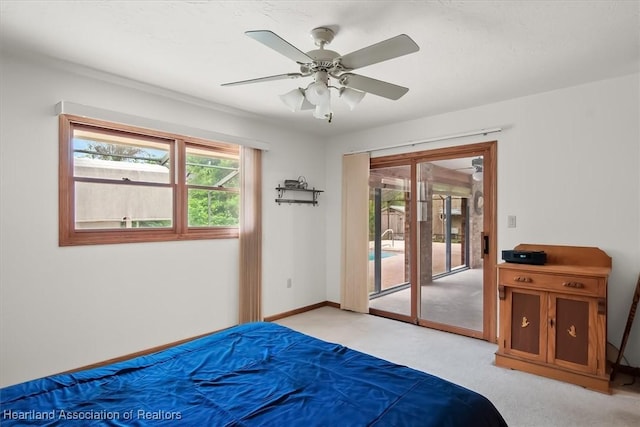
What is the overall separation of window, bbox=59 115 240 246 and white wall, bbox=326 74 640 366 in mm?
2905

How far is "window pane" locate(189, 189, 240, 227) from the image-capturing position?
3.64 meters

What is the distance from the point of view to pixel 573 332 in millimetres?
2639

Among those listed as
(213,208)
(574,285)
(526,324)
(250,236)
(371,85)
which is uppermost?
(371,85)

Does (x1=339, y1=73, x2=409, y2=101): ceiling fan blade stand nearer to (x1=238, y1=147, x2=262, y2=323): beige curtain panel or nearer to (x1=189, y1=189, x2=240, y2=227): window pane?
(x1=238, y1=147, x2=262, y2=323): beige curtain panel

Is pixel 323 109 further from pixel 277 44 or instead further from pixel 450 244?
pixel 450 244

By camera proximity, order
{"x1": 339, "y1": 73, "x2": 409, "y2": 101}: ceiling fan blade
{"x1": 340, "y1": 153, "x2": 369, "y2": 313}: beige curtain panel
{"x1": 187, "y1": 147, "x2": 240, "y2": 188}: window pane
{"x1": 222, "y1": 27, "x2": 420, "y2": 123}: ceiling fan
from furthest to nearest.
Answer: {"x1": 340, "y1": 153, "x2": 369, "y2": 313}: beige curtain panel < {"x1": 187, "y1": 147, "x2": 240, "y2": 188}: window pane < {"x1": 339, "y1": 73, "x2": 409, "y2": 101}: ceiling fan blade < {"x1": 222, "y1": 27, "x2": 420, "y2": 123}: ceiling fan

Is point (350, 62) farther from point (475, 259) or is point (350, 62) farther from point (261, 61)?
point (475, 259)

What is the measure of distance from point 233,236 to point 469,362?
2.79 meters

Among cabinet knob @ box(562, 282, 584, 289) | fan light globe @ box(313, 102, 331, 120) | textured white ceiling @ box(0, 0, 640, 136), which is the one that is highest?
textured white ceiling @ box(0, 0, 640, 136)

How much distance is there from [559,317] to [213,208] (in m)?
3.54

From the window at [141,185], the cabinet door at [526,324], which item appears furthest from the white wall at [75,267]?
the cabinet door at [526,324]

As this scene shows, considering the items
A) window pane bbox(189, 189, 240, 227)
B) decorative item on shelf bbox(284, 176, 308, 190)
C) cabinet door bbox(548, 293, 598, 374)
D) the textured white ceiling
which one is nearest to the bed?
cabinet door bbox(548, 293, 598, 374)

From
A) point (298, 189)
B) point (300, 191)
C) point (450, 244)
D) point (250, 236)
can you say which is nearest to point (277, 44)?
point (250, 236)

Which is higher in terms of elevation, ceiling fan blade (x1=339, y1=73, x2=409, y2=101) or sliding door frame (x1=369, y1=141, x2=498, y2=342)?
ceiling fan blade (x1=339, y1=73, x2=409, y2=101)
